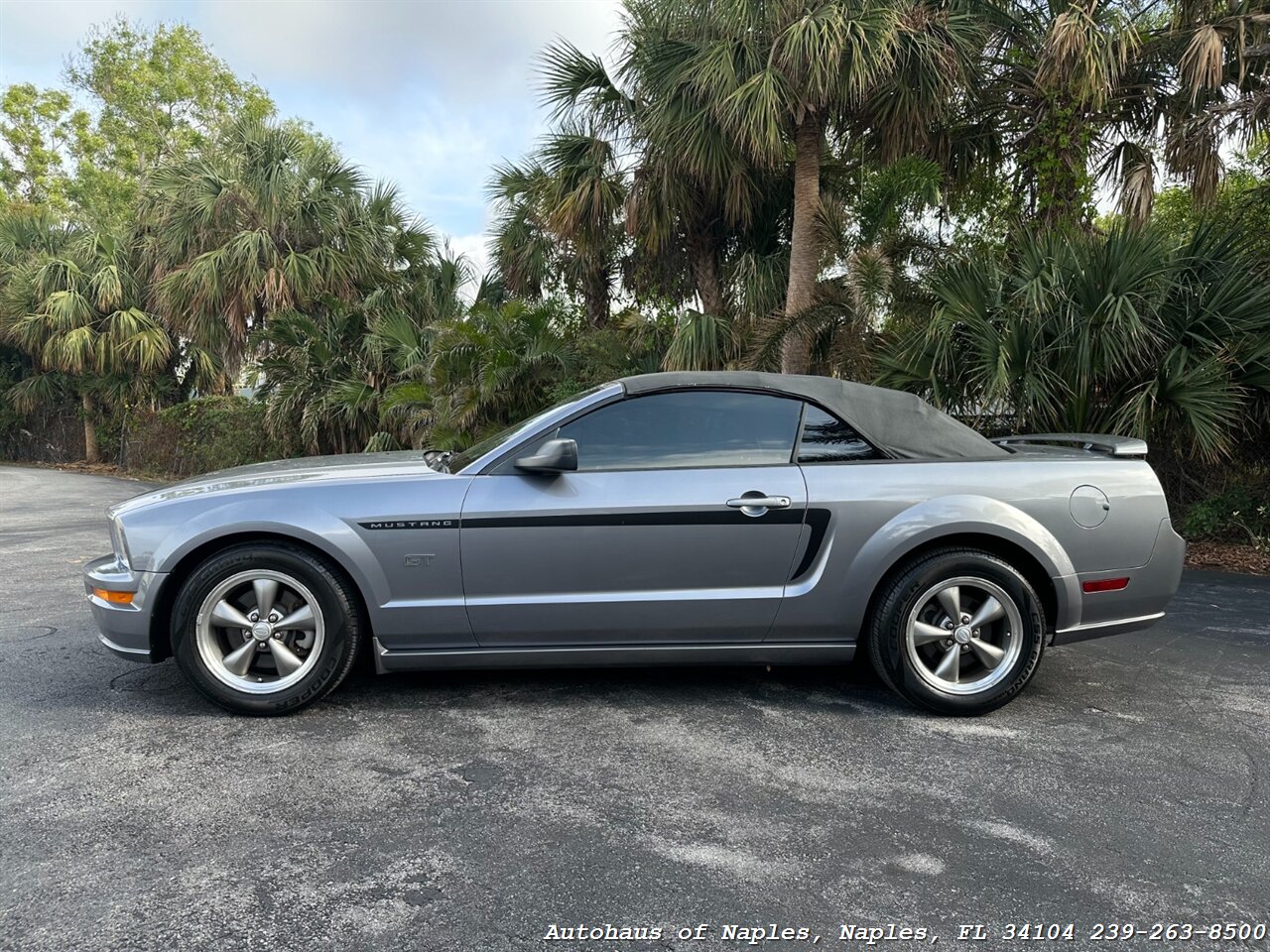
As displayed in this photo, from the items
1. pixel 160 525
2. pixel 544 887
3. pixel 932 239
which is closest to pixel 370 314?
pixel 932 239

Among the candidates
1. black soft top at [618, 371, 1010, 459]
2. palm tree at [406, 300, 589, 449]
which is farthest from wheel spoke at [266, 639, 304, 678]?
palm tree at [406, 300, 589, 449]

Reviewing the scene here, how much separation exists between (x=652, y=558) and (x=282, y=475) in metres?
1.75

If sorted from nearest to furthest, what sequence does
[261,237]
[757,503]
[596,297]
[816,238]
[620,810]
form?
[620,810]
[757,503]
[816,238]
[596,297]
[261,237]

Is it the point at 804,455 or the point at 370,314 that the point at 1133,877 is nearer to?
the point at 804,455

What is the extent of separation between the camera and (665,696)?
165 inches

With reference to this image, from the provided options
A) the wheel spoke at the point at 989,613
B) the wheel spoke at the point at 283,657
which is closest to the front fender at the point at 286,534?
the wheel spoke at the point at 283,657

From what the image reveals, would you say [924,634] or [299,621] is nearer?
[299,621]

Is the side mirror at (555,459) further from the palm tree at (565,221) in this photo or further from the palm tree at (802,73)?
the palm tree at (565,221)

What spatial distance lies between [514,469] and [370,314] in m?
11.9

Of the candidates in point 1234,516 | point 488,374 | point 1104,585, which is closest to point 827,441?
point 1104,585

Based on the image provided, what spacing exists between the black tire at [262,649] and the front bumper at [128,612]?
12cm

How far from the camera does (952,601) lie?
13.0ft

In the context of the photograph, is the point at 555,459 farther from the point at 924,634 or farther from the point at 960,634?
the point at 960,634

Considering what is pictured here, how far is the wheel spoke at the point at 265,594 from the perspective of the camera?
3.82 m
